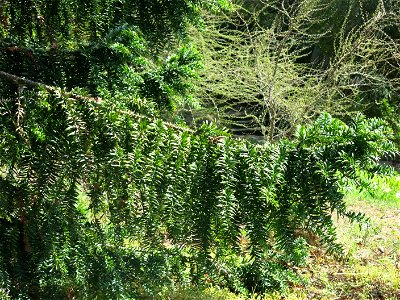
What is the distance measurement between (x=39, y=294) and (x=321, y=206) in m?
1.38

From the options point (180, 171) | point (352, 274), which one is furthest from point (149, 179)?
point (352, 274)

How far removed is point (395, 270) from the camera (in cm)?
463

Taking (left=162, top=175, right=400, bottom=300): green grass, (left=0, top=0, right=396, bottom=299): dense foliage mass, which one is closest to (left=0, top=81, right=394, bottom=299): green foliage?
(left=0, top=0, right=396, bottom=299): dense foliage mass

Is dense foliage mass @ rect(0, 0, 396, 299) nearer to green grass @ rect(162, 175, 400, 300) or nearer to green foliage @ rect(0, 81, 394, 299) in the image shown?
green foliage @ rect(0, 81, 394, 299)

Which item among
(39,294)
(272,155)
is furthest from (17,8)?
(272,155)

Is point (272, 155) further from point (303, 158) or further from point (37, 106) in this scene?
point (37, 106)

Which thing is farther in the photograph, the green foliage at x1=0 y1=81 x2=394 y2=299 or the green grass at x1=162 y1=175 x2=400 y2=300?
the green grass at x1=162 y1=175 x2=400 y2=300

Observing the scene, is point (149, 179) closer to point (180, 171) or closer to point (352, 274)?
point (180, 171)

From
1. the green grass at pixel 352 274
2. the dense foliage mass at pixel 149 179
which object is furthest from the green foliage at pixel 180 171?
the green grass at pixel 352 274

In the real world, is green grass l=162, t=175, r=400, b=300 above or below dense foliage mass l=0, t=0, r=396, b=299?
below

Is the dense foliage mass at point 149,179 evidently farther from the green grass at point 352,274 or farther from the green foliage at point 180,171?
the green grass at point 352,274

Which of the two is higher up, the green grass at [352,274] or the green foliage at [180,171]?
the green foliage at [180,171]

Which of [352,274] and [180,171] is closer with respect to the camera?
[180,171]

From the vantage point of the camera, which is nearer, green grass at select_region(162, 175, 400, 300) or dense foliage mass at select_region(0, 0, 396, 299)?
dense foliage mass at select_region(0, 0, 396, 299)
